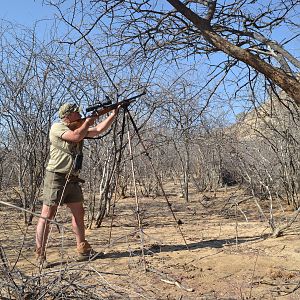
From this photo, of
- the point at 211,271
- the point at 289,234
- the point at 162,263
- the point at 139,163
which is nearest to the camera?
the point at 211,271

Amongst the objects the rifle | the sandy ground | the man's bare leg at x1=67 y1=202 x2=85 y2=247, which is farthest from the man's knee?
the rifle

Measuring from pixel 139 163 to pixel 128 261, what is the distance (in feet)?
23.0

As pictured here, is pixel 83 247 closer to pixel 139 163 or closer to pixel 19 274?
pixel 19 274

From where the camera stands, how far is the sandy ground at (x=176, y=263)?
2.59 metres

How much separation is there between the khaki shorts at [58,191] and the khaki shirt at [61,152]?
3.0 inches

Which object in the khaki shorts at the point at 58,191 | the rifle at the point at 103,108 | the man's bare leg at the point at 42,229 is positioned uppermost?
the rifle at the point at 103,108

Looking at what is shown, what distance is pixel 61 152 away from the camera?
12.9 ft

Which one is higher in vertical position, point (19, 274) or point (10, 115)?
point (10, 115)

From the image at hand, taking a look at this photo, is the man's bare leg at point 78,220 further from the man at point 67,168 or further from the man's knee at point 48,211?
the man's knee at point 48,211

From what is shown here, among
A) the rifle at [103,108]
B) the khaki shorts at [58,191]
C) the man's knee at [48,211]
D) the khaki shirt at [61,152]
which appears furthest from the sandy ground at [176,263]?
the rifle at [103,108]

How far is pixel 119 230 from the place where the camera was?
5.78 metres

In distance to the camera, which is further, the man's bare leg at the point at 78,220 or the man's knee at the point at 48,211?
the man's bare leg at the point at 78,220

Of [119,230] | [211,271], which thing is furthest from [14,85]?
[211,271]

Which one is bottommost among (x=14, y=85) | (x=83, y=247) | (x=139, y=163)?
(x=83, y=247)
